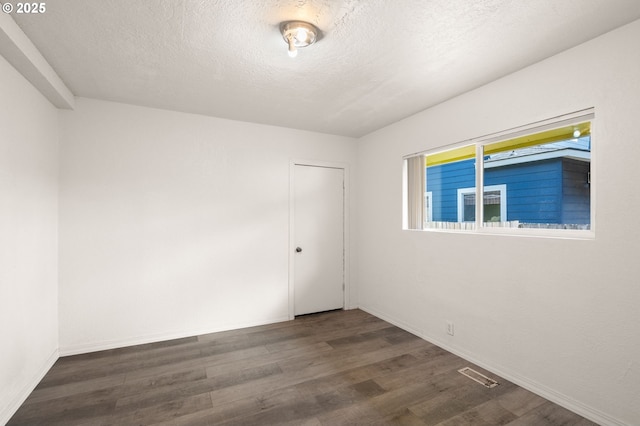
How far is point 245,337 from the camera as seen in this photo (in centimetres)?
354

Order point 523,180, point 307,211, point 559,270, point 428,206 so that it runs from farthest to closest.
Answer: point 307,211
point 428,206
point 523,180
point 559,270

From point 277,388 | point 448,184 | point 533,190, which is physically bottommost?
point 277,388

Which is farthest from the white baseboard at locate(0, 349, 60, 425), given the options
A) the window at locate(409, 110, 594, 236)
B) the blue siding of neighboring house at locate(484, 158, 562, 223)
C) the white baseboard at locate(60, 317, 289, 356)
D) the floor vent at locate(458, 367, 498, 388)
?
the blue siding of neighboring house at locate(484, 158, 562, 223)

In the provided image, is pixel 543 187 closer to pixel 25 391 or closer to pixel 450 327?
pixel 450 327

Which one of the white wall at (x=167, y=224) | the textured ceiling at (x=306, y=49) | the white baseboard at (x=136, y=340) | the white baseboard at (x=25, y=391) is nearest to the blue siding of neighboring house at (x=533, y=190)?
the textured ceiling at (x=306, y=49)

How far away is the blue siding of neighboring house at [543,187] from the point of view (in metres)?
2.32

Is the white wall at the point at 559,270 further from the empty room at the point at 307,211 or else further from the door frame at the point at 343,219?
the door frame at the point at 343,219

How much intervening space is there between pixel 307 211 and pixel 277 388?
2397mm

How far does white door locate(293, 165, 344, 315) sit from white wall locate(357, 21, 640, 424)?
4.36ft

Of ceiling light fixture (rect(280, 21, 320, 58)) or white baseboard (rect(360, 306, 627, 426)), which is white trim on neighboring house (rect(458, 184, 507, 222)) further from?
ceiling light fixture (rect(280, 21, 320, 58))

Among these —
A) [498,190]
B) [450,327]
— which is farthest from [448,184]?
[450,327]

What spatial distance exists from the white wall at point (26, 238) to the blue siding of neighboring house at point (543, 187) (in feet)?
13.2

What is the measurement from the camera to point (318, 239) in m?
4.45

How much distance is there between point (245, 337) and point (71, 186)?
2.48m
